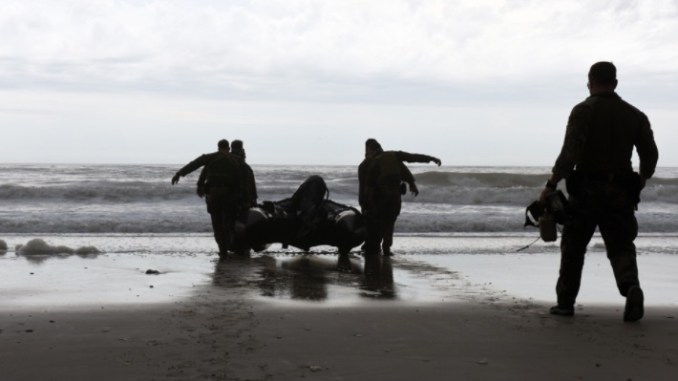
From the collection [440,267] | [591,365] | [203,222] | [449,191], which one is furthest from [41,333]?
[449,191]

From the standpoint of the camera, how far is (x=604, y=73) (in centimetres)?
666

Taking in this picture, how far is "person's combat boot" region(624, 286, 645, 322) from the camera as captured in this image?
6531mm

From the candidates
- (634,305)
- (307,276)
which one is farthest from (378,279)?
(634,305)

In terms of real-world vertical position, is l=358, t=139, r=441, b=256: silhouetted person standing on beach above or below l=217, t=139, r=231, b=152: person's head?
below

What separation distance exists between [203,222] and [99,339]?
1368cm

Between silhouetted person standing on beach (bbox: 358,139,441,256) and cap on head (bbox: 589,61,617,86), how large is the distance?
6912 millimetres

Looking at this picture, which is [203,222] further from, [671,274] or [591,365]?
[591,365]

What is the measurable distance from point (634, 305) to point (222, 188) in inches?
314

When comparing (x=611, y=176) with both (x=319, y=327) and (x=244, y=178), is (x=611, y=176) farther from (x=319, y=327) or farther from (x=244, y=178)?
(x=244, y=178)

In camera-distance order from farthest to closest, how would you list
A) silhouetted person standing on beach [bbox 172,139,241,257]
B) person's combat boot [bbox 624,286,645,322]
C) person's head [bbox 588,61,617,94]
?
silhouetted person standing on beach [bbox 172,139,241,257] < person's head [bbox 588,61,617,94] < person's combat boot [bbox 624,286,645,322]

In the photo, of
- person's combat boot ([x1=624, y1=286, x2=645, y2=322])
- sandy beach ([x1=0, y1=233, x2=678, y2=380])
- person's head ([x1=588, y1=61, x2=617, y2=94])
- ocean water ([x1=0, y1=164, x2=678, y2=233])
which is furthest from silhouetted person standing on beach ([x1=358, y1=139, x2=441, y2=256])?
person's combat boot ([x1=624, y1=286, x2=645, y2=322])

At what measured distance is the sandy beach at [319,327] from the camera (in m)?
4.98

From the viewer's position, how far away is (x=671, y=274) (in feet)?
35.5

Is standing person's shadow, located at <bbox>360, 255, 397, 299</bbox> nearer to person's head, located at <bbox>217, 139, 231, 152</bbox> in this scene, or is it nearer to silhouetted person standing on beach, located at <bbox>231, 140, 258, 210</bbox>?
silhouetted person standing on beach, located at <bbox>231, 140, 258, 210</bbox>
